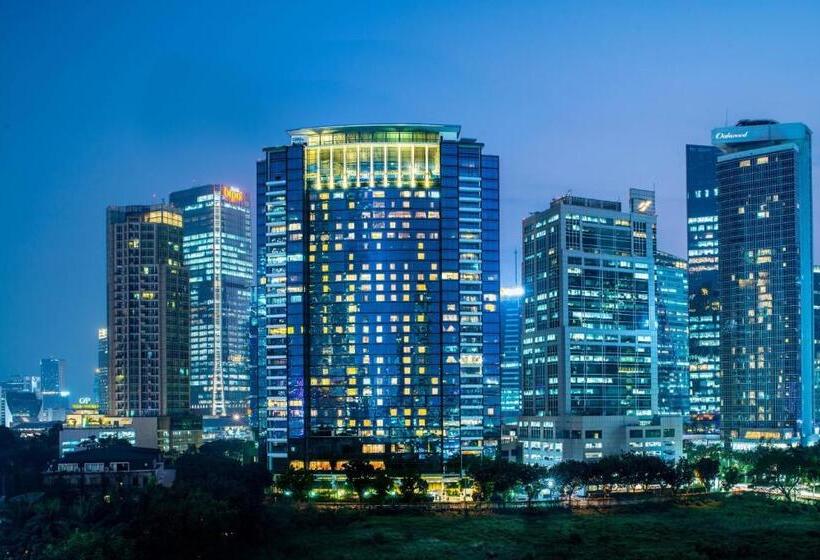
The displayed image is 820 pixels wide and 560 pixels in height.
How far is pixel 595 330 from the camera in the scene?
4867 inches

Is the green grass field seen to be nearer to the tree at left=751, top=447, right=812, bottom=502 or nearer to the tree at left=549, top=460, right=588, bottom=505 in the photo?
the tree at left=549, top=460, right=588, bottom=505

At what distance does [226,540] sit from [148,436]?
244 feet

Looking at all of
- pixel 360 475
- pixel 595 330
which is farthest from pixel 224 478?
pixel 595 330

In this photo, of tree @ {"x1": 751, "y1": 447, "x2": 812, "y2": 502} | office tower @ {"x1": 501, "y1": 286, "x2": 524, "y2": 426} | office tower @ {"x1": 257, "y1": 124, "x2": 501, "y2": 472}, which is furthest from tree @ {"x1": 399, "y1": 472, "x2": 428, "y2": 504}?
office tower @ {"x1": 501, "y1": 286, "x2": 524, "y2": 426}

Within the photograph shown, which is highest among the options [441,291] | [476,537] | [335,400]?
[441,291]

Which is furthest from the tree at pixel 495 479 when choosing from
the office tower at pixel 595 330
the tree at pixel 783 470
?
the tree at pixel 783 470

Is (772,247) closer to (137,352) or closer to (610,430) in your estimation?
(610,430)

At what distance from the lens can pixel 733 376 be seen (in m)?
153

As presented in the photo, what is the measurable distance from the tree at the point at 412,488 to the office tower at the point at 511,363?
243ft

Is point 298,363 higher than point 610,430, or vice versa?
point 298,363

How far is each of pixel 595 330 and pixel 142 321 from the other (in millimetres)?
70786

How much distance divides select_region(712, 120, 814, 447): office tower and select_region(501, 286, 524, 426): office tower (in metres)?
38.8

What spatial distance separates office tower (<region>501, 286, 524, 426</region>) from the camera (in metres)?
179

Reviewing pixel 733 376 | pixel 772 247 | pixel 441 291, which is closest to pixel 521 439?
pixel 441 291
